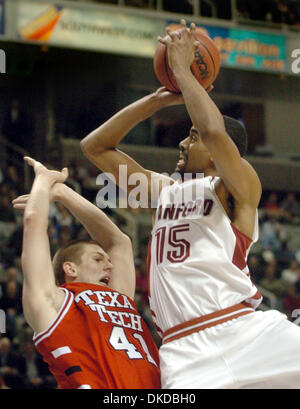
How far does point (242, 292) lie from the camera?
2.74 meters

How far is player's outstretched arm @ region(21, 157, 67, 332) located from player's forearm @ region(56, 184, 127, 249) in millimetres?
450

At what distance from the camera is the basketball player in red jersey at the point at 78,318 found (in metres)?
2.72

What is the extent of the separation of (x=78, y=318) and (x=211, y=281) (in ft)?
2.09

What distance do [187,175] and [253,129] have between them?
10055 mm

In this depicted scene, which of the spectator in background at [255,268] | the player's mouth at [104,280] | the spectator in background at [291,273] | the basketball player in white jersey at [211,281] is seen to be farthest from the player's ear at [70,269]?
the spectator in background at [291,273]

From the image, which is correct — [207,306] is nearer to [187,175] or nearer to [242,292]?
[242,292]

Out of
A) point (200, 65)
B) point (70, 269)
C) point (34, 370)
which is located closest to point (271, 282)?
point (34, 370)

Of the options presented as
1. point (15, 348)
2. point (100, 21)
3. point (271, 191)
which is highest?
point (100, 21)

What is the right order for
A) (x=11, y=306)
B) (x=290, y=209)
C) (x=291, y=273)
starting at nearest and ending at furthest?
1. (x=11, y=306)
2. (x=291, y=273)
3. (x=290, y=209)

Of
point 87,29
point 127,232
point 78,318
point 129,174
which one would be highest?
point 87,29

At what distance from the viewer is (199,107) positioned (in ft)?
8.96

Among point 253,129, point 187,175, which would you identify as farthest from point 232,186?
point 253,129

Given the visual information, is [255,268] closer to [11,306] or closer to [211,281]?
[11,306]
